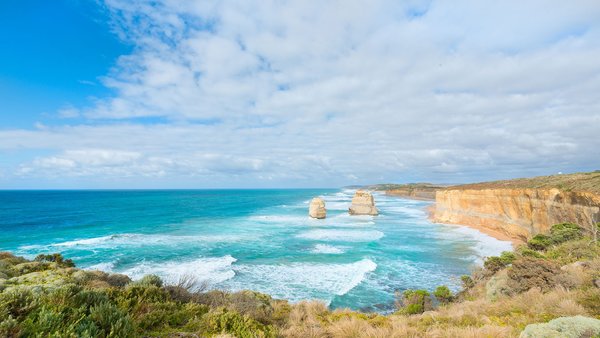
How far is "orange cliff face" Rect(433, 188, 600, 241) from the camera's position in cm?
2288

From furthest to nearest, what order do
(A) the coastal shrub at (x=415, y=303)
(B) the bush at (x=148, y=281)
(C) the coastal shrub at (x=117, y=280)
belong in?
1. (A) the coastal shrub at (x=415, y=303)
2. (C) the coastal shrub at (x=117, y=280)
3. (B) the bush at (x=148, y=281)

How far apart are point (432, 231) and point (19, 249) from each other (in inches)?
1792

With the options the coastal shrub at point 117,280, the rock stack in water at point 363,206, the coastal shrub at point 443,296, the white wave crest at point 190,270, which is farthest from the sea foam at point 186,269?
the rock stack in water at point 363,206

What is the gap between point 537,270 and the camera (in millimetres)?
12016

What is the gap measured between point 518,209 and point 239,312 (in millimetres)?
35112

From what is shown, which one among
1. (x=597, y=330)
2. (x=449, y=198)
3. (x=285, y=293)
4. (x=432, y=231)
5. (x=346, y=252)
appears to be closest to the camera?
(x=597, y=330)

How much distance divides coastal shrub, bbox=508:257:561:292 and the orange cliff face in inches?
538

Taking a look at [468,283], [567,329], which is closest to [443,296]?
[468,283]

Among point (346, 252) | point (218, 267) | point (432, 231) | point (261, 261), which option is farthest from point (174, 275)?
point (432, 231)

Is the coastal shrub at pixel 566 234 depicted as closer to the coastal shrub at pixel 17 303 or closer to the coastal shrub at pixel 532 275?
the coastal shrub at pixel 532 275

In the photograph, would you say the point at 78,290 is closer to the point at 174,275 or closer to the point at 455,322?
the point at 455,322

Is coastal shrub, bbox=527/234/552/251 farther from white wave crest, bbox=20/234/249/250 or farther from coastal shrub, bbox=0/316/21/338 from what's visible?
coastal shrub, bbox=0/316/21/338

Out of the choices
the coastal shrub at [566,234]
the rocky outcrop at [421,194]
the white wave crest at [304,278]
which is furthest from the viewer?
the rocky outcrop at [421,194]

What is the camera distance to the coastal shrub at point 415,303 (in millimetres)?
13516
